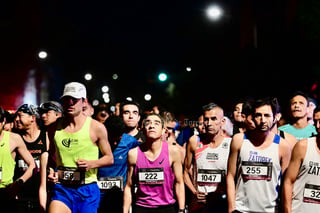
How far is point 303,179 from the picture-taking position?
4.73 meters

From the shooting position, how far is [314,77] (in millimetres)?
19172

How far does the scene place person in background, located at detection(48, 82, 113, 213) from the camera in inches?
222

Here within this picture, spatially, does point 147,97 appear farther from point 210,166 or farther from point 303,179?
point 303,179

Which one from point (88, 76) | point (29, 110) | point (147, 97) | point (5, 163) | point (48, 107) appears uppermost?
point (88, 76)

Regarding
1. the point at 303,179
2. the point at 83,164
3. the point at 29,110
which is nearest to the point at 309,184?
the point at 303,179

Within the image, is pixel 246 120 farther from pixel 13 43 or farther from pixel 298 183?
pixel 13 43

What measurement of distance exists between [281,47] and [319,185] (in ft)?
57.7

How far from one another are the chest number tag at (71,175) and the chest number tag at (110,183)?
0.95 metres

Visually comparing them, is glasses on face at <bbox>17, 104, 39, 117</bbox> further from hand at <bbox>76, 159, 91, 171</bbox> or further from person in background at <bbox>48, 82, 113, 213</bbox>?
hand at <bbox>76, 159, 91, 171</bbox>

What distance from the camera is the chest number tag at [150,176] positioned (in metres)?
5.76

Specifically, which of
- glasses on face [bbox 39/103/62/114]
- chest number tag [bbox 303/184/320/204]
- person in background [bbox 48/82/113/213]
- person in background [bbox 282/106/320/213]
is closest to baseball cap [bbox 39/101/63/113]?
glasses on face [bbox 39/103/62/114]

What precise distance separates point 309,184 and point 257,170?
2.02ft

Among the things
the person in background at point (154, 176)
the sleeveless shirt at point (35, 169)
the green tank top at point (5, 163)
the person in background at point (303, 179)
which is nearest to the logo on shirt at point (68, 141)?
the person in background at point (154, 176)

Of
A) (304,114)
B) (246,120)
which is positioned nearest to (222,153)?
(246,120)
